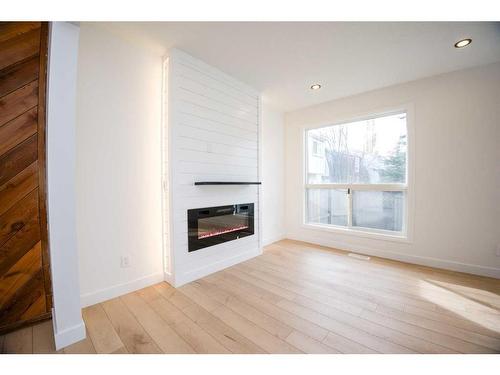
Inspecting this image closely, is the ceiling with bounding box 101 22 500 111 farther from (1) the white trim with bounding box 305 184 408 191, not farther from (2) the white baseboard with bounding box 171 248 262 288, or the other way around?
(2) the white baseboard with bounding box 171 248 262 288

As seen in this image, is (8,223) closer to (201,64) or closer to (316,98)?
(201,64)

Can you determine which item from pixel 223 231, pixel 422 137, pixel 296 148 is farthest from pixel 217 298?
pixel 422 137

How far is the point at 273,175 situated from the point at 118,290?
2.88 metres

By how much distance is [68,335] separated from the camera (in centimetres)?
132

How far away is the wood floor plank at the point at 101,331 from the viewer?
4.28 ft

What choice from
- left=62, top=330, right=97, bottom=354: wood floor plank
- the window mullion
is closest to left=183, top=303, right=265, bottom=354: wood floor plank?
left=62, top=330, right=97, bottom=354: wood floor plank

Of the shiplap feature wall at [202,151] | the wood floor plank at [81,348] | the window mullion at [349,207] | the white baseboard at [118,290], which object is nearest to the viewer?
the wood floor plank at [81,348]

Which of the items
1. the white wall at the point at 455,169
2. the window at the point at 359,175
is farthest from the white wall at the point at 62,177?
the white wall at the point at 455,169

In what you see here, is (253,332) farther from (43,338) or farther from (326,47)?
(326,47)

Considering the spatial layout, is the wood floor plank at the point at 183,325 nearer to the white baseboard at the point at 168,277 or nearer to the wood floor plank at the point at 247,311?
the white baseboard at the point at 168,277

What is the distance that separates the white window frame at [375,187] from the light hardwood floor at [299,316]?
631 millimetres

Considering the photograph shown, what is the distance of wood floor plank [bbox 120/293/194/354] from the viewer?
1305 mm

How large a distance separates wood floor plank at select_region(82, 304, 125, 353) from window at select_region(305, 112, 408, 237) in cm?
330

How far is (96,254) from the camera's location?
1.81m
